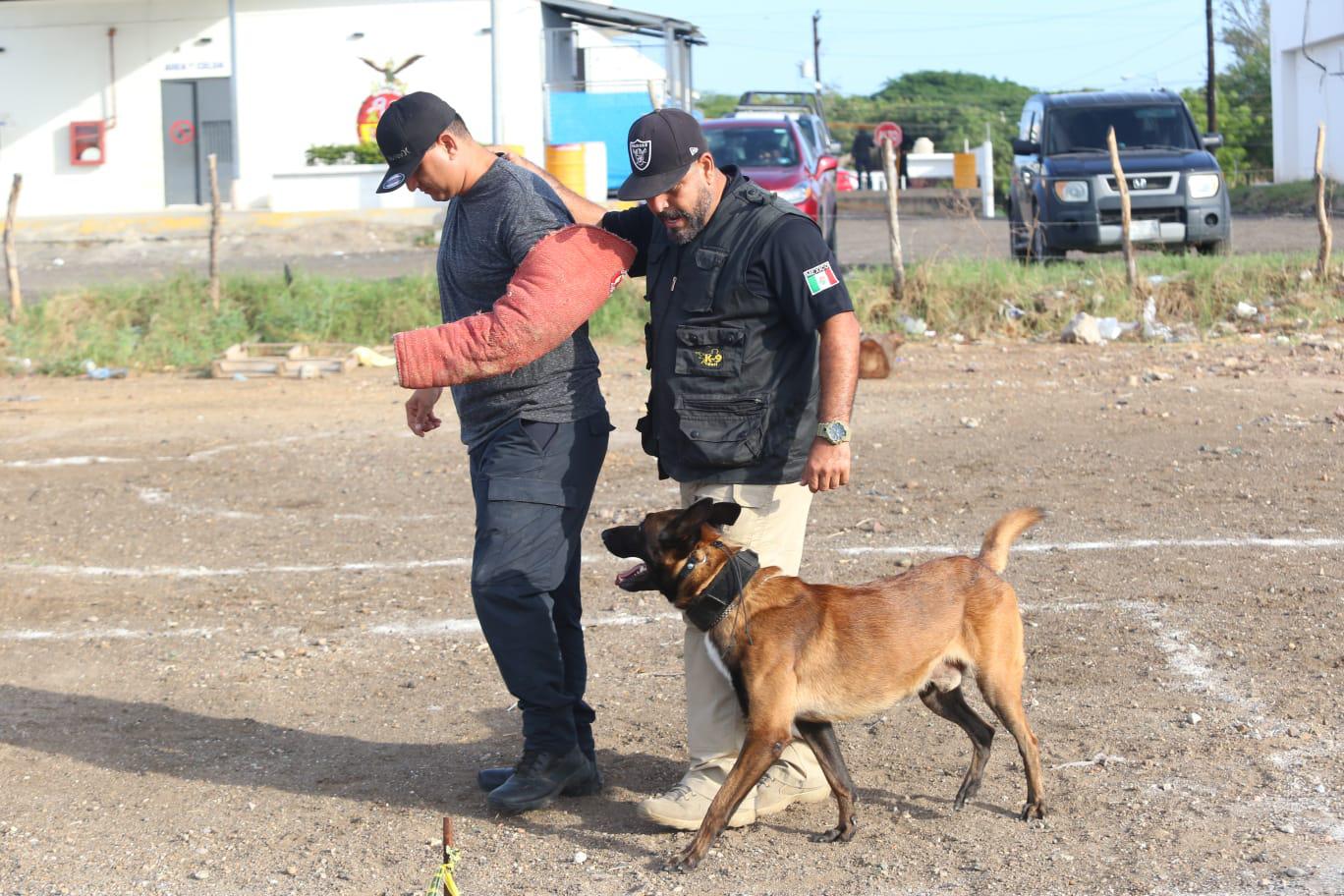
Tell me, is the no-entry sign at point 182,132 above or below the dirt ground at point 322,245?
above

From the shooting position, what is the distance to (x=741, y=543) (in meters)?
4.37

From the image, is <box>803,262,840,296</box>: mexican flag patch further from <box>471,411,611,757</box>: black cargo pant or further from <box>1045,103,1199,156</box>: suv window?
<box>1045,103,1199,156</box>: suv window

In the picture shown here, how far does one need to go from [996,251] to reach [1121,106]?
352 centimetres

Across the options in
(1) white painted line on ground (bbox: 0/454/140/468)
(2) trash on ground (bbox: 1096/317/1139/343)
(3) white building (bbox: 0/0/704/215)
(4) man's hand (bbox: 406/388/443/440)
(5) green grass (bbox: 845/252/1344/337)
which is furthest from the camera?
(3) white building (bbox: 0/0/704/215)

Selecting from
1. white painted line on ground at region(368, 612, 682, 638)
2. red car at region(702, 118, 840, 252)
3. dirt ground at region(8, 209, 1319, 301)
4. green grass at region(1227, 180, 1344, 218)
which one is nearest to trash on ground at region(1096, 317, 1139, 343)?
red car at region(702, 118, 840, 252)

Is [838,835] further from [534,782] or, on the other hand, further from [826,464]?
[826,464]

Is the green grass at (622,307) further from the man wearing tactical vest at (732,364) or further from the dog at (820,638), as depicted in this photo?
the dog at (820,638)

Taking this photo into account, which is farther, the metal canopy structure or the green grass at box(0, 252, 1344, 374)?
the metal canopy structure

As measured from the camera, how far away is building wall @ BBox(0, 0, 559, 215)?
3150cm

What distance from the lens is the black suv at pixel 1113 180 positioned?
1634 cm

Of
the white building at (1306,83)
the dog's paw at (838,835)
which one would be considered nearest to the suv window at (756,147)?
the dog's paw at (838,835)

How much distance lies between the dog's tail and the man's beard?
4.26 feet

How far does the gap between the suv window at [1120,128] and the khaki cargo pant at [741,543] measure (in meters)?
13.7

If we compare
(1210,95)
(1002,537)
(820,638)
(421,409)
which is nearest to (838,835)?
(820,638)
